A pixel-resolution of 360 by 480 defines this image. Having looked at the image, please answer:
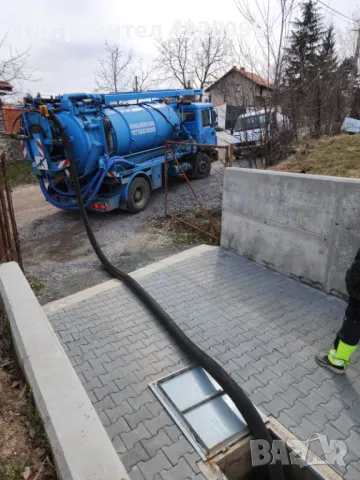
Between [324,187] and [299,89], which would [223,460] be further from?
[299,89]

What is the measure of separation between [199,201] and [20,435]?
246 inches

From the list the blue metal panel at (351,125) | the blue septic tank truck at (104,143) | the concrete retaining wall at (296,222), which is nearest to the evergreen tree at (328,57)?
the blue metal panel at (351,125)

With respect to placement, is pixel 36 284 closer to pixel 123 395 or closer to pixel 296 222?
pixel 123 395

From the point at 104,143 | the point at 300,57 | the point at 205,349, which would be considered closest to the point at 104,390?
the point at 205,349

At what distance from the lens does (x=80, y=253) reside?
6.74 meters

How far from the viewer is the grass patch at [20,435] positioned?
71.9 inches

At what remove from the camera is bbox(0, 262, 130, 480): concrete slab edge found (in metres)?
1.55

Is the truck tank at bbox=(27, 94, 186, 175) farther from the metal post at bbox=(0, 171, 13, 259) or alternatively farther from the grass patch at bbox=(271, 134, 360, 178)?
the grass patch at bbox=(271, 134, 360, 178)

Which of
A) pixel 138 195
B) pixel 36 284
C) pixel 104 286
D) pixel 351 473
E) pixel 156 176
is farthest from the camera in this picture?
pixel 156 176

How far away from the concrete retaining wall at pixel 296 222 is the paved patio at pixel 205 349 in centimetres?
26

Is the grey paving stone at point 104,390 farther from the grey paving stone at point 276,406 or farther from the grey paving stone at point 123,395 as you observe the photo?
the grey paving stone at point 276,406

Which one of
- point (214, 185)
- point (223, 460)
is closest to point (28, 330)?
point (223, 460)

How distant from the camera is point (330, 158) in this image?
7.47 meters

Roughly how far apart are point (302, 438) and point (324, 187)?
2775 mm
